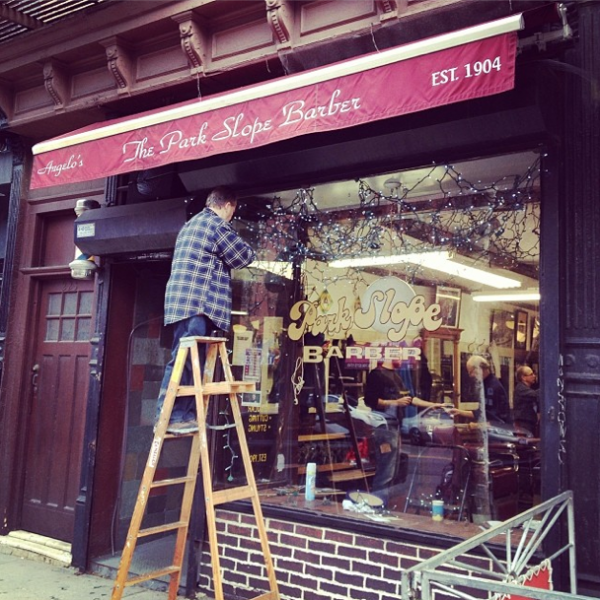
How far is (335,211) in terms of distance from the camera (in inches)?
206

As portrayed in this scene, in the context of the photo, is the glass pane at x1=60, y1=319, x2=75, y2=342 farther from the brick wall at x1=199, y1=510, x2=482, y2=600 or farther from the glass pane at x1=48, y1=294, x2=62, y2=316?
the brick wall at x1=199, y1=510, x2=482, y2=600

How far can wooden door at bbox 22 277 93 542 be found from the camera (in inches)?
238

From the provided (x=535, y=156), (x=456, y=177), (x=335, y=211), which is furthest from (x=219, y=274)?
(x=535, y=156)

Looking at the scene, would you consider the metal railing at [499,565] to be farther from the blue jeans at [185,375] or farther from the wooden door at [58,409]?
the wooden door at [58,409]

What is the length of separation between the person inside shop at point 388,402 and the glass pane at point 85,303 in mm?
2833

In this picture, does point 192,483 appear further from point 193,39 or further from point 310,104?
point 193,39

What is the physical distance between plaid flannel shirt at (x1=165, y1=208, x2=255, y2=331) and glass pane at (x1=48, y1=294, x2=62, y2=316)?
294 cm

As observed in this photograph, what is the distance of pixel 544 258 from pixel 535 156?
0.68m

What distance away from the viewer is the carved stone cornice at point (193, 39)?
16.4 ft

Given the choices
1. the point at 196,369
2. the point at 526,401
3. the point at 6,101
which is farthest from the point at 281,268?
the point at 6,101

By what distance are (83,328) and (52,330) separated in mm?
492

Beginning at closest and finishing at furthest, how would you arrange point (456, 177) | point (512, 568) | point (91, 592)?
point (512, 568) → point (456, 177) → point (91, 592)

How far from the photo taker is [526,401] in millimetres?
4797

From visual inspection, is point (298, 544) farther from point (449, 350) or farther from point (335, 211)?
point (335, 211)
